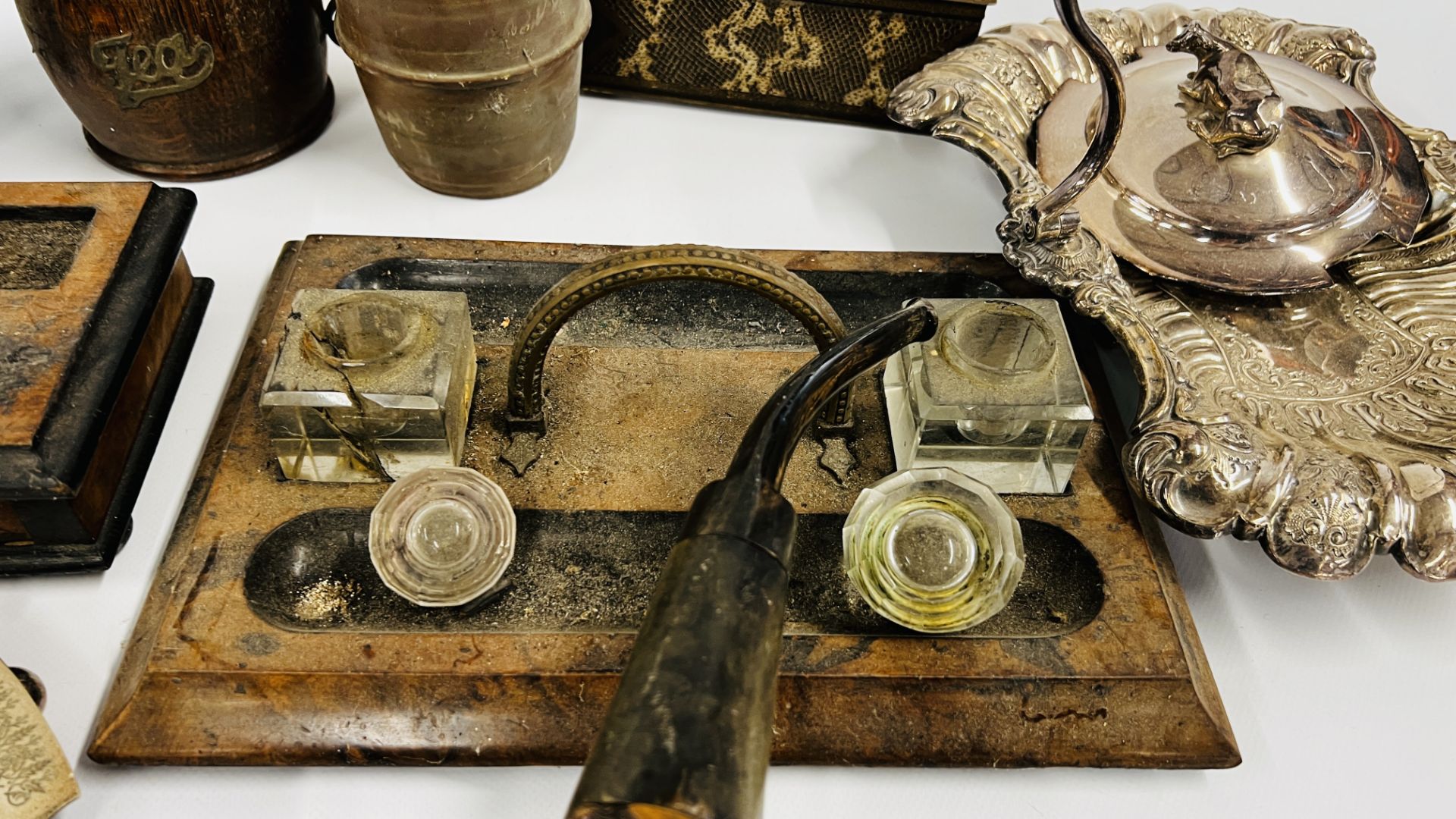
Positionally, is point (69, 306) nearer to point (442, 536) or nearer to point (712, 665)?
point (442, 536)

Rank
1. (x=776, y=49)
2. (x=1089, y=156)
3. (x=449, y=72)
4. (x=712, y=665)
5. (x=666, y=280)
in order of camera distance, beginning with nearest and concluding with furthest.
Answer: (x=712, y=665) < (x=666, y=280) < (x=1089, y=156) < (x=449, y=72) < (x=776, y=49)

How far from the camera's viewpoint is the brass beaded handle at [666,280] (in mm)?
700

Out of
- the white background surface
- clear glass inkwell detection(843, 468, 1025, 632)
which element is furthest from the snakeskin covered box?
clear glass inkwell detection(843, 468, 1025, 632)

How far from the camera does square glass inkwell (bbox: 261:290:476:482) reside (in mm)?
732

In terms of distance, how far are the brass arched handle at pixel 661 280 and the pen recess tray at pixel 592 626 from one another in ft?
0.30

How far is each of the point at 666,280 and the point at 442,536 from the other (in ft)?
0.74

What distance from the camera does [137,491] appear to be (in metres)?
0.81

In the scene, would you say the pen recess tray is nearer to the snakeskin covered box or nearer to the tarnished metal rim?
the tarnished metal rim

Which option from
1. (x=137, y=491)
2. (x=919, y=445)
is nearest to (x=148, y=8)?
(x=137, y=491)

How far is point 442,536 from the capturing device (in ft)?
2.38

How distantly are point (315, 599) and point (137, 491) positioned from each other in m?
0.20

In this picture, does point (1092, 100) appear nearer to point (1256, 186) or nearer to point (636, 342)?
point (1256, 186)

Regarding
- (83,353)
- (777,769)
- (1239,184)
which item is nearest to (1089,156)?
(1239,184)

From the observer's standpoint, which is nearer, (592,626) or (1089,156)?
(592,626)
